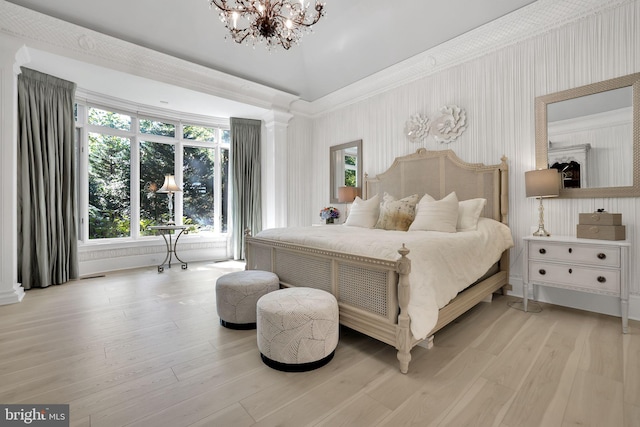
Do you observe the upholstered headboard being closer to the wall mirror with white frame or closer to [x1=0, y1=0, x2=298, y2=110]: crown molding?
the wall mirror with white frame

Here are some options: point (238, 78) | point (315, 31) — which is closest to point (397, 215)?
point (315, 31)

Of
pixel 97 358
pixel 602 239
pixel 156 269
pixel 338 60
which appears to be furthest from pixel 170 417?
pixel 338 60

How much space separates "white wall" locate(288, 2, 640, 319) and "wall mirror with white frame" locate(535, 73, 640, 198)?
9 centimetres

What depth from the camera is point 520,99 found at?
3.21m

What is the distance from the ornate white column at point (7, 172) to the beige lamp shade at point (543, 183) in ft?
17.8

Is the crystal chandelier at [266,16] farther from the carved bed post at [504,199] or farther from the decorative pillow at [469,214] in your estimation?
the carved bed post at [504,199]

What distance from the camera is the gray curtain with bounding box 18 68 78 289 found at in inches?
141

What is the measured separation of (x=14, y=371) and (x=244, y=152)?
14.7 ft

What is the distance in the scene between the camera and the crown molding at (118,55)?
122 inches

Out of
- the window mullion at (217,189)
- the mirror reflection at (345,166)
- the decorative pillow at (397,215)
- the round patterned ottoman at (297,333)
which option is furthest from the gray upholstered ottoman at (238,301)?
the window mullion at (217,189)

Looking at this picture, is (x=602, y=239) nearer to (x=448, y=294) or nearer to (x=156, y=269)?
(x=448, y=294)

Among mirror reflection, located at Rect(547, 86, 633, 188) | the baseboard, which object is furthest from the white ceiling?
the baseboard

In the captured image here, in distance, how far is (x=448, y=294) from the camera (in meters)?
2.02

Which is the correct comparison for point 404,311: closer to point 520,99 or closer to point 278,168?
point 520,99
